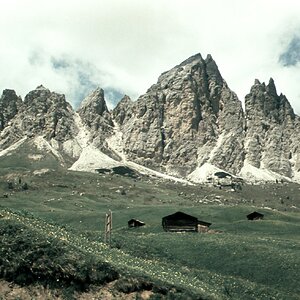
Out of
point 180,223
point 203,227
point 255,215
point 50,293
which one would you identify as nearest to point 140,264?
point 50,293

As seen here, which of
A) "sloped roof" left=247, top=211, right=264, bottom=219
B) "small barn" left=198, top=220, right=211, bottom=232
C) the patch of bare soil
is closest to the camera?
the patch of bare soil

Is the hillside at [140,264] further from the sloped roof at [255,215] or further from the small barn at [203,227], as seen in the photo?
the sloped roof at [255,215]

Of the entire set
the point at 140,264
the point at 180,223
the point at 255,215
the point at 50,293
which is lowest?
the point at 50,293

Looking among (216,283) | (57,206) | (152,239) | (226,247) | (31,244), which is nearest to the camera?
(31,244)

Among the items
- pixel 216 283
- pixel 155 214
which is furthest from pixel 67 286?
pixel 155 214

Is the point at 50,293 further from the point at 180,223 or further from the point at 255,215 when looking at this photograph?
the point at 255,215

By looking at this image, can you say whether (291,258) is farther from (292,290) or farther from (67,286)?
(67,286)

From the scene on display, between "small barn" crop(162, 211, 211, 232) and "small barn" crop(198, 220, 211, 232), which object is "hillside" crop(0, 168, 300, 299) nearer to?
"small barn" crop(198, 220, 211, 232)

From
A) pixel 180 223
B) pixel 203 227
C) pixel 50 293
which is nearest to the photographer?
pixel 50 293

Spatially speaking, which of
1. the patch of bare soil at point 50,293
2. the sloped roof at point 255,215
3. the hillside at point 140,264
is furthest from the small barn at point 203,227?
the patch of bare soil at point 50,293

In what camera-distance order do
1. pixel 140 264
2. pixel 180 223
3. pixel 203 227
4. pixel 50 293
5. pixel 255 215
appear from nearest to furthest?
pixel 50 293 → pixel 140 264 → pixel 180 223 → pixel 203 227 → pixel 255 215

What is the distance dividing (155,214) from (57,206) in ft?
140

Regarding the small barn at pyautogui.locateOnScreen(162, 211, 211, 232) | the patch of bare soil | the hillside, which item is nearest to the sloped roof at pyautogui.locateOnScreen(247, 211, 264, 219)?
the hillside

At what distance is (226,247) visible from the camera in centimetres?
5456
